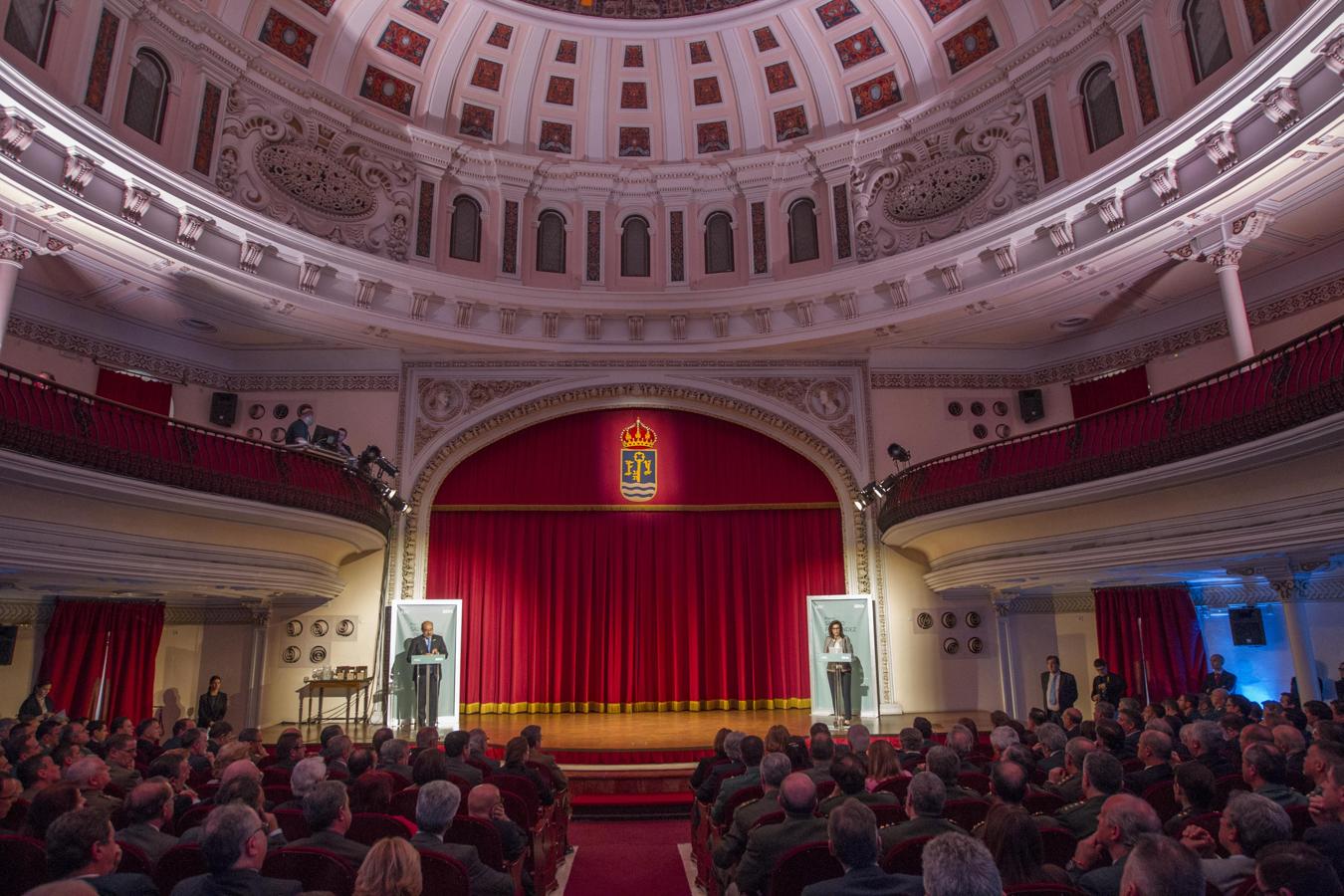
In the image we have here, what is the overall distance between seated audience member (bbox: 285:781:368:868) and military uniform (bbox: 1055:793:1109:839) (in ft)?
11.1

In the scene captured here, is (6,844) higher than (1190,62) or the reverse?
the reverse

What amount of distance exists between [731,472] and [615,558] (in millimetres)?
2890

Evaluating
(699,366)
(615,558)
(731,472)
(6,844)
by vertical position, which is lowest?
(6,844)

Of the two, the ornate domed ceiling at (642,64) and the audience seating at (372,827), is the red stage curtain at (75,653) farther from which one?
the audience seating at (372,827)

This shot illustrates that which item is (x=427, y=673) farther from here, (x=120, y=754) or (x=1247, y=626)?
(x=1247, y=626)

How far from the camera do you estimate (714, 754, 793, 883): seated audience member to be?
16.0 ft

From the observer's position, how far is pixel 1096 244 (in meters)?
12.9

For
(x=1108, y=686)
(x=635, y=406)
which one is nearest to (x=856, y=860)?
(x=1108, y=686)

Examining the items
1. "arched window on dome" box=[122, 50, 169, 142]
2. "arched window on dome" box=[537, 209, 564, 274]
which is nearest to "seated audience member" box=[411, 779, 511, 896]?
"arched window on dome" box=[122, 50, 169, 142]

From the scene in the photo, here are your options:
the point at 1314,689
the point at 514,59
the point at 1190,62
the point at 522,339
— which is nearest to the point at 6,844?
the point at 1314,689

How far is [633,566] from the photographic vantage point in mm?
16953

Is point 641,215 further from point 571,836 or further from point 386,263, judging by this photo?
point 571,836

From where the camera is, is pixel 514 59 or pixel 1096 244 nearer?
pixel 1096 244

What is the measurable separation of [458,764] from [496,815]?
1.81m
